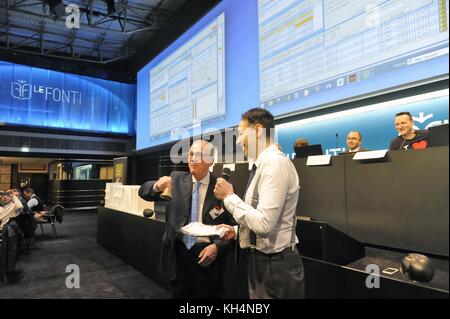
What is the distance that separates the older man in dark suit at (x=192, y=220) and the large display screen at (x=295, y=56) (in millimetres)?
1066

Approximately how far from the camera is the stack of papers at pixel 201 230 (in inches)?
55.3

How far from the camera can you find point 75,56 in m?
9.84

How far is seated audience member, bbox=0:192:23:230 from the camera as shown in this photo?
14.1 ft

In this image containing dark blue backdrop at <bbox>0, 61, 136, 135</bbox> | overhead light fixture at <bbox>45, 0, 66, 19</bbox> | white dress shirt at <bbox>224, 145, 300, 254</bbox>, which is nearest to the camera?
white dress shirt at <bbox>224, 145, 300, 254</bbox>

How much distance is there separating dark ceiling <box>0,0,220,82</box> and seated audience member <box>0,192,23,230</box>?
360cm

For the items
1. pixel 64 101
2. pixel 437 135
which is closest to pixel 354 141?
pixel 437 135

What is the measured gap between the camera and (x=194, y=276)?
1494 millimetres

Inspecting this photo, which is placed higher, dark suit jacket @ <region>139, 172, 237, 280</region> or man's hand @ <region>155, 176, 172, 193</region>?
man's hand @ <region>155, 176, 172, 193</region>

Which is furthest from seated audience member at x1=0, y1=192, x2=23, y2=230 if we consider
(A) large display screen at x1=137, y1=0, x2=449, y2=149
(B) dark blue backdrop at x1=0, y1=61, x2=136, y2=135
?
(B) dark blue backdrop at x1=0, y1=61, x2=136, y2=135

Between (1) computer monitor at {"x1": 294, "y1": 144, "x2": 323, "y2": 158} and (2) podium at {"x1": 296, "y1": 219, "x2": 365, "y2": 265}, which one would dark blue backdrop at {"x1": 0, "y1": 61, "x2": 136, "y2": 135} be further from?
(2) podium at {"x1": 296, "y1": 219, "x2": 365, "y2": 265}

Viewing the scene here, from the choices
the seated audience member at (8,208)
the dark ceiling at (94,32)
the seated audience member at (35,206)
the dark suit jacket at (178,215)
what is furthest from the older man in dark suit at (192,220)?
the seated audience member at (35,206)

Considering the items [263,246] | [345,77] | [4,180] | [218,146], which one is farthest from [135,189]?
[4,180]

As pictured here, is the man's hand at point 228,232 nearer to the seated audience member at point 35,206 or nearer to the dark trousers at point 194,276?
the dark trousers at point 194,276

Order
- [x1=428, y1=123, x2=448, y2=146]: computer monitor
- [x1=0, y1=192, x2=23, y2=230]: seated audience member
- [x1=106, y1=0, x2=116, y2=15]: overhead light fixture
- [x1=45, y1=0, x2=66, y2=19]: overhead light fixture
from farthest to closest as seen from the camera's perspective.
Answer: [x1=106, y1=0, x2=116, y2=15]: overhead light fixture → [x1=45, y1=0, x2=66, y2=19]: overhead light fixture → [x1=0, y1=192, x2=23, y2=230]: seated audience member → [x1=428, y1=123, x2=448, y2=146]: computer monitor
